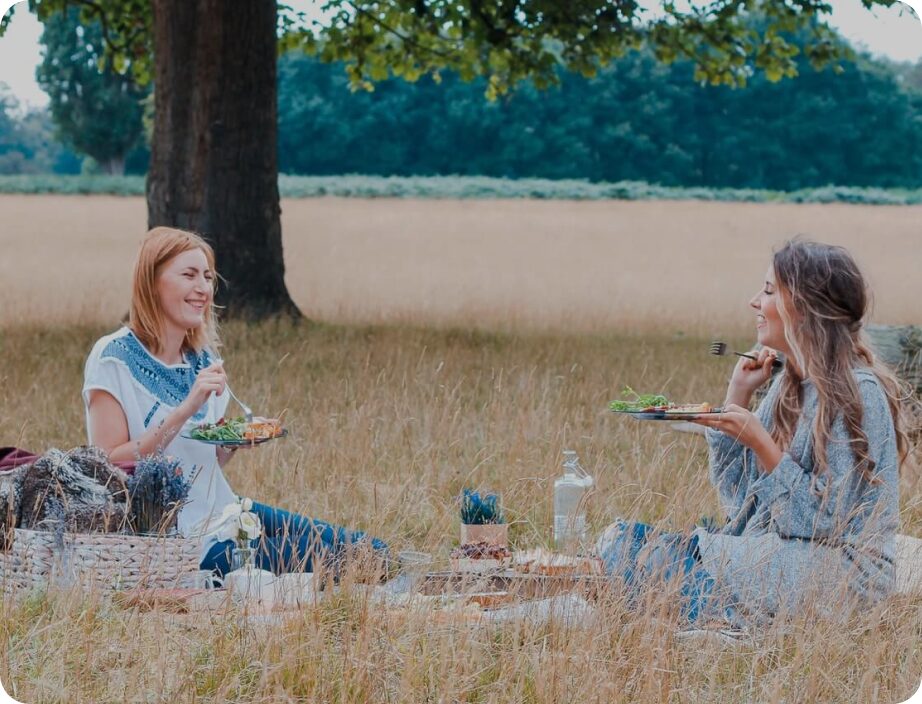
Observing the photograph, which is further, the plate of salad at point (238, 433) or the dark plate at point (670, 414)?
the plate of salad at point (238, 433)

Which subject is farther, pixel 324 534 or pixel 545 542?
pixel 545 542

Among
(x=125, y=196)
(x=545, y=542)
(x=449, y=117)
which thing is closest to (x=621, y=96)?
(x=449, y=117)

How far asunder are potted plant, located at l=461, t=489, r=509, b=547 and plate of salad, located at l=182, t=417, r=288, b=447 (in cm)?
78

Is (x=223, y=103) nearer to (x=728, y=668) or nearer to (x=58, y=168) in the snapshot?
(x=728, y=668)

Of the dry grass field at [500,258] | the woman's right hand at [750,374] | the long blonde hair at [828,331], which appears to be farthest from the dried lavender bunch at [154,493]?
the dry grass field at [500,258]

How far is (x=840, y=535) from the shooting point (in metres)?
4.32

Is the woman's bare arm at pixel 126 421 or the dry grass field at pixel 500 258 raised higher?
the woman's bare arm at pixel 126 421

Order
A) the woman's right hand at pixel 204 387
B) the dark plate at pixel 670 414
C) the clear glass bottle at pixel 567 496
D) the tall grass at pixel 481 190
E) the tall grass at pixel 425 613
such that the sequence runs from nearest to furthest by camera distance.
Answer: the tall grass at pixel 425 613, the dark plate at pixel 670 414, the woman's right hand at pixel 204 387, the clear glass bottle at pixel 567 496, the tall grass at pixel 481 190

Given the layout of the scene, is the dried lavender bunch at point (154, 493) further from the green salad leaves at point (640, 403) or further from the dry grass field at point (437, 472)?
the green salad leaves at point (640, 403)

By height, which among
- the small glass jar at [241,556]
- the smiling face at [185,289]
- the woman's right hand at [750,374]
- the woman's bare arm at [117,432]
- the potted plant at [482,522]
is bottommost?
the small glass jar at [241,556]

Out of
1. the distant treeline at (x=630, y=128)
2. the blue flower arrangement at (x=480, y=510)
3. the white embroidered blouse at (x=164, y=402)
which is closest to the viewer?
the white embroidered blouse at (x=164, y=402)

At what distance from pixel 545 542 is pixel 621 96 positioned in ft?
111

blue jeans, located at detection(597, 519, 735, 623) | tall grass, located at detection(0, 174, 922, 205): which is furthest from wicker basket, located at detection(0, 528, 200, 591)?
tall grass, located at detection(0, 174, 922, 205)

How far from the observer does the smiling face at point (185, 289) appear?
490cm
